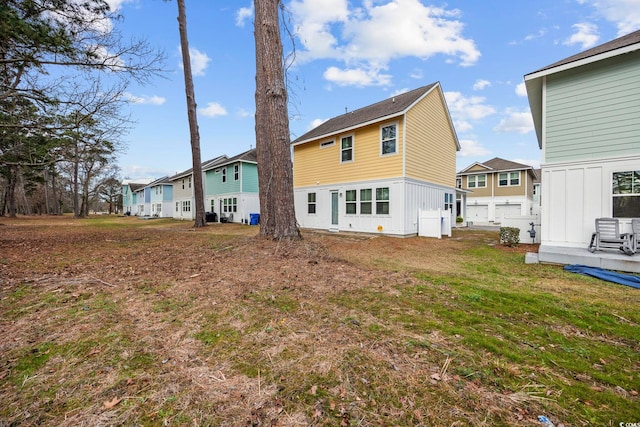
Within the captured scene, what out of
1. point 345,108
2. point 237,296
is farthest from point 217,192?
point 237,296

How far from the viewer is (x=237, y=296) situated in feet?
12.4

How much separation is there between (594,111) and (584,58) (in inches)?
55.4

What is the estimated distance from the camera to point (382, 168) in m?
12.8

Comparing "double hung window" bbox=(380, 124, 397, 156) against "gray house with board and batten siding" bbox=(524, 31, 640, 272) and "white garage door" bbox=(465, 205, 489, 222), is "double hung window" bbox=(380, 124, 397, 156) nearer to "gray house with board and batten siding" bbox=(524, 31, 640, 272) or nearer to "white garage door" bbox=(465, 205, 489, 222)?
"gray house with board and batten siding" bbox=(524, 31, 640, 272)

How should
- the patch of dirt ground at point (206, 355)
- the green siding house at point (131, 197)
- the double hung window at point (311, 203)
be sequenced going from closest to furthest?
the patch of dirt ground at point (206, 355) → the double hung window at point (311, 203) → the green siding house at point (131, 197)

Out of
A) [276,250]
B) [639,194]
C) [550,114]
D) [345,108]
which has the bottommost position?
[276,250]

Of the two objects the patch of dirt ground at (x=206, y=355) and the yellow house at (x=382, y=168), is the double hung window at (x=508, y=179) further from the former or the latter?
the patch of dirt ground at (x=206, y=355)

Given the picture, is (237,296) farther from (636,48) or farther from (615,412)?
(636,48)

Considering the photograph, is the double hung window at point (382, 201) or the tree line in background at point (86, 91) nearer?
the tree line in background at point (86, 91)

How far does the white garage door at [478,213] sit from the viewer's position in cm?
2738

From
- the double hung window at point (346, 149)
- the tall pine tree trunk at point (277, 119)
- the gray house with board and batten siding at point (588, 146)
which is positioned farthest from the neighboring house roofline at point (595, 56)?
the double hung window at point (346, 149)

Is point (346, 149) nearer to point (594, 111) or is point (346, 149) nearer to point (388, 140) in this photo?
point (388, 140)

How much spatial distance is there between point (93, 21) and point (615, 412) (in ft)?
41.6

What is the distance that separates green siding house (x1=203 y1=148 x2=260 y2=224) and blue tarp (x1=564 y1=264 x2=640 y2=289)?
1948 cm
